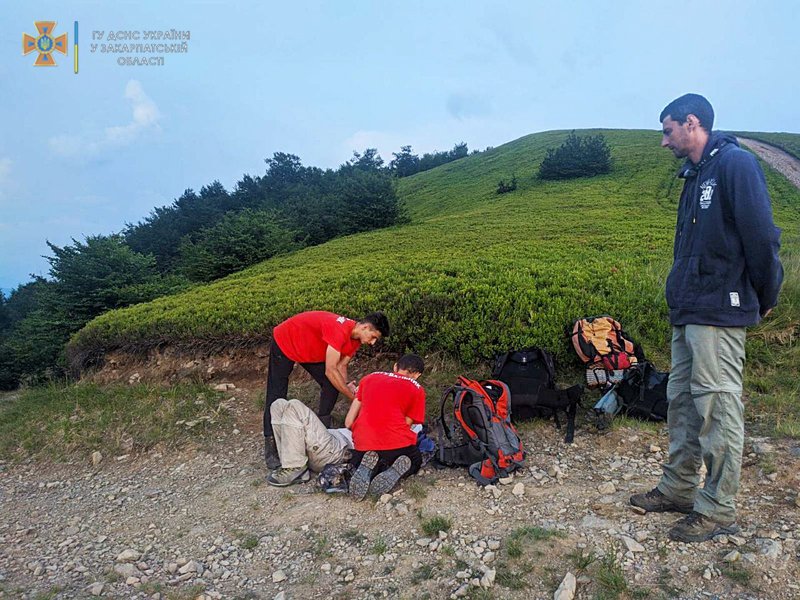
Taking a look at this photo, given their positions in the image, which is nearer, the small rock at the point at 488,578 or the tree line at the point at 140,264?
the small rock at the point at 488,578

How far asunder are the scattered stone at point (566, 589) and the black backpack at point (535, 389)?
6.94ft

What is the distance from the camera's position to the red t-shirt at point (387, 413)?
14.4 feet

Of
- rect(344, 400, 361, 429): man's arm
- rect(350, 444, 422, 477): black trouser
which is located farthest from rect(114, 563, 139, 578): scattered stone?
rect(344, 400, 361, 429): man's arm

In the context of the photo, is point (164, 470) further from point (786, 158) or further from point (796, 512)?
point (786, 158)

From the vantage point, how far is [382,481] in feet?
13.8

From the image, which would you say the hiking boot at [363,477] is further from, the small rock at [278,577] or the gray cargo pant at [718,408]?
the gray cargo pant at [718,408]

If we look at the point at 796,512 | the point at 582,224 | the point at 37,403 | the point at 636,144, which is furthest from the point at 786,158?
the point at 37,403

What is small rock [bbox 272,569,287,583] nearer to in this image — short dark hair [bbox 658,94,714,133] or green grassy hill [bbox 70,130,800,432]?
green grassy hill [bbox 70,130,800,432]

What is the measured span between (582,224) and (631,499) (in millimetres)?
15834

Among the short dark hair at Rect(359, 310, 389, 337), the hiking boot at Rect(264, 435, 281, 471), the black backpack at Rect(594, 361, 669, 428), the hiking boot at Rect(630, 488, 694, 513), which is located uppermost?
the short dark hair at Rect(359, 310, 389, 337)

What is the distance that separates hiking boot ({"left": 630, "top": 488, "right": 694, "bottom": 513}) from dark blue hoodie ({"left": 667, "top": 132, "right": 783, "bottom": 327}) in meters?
1.29

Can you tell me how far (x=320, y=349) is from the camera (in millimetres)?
5184

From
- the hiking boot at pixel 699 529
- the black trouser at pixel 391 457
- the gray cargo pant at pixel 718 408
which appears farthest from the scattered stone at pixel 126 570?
the gray cargo pant at pixel 718 408

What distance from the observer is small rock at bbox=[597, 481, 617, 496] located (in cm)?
387
